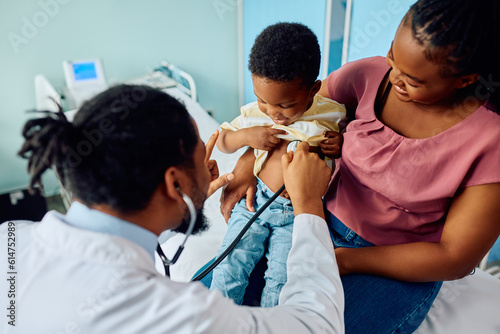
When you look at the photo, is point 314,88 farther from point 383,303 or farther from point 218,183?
point 383,303

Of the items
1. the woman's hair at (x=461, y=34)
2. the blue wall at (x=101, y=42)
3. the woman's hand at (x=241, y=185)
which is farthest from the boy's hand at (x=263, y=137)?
the blue wall at (x=101, y=42)

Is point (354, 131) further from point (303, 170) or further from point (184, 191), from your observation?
point (184, 191)

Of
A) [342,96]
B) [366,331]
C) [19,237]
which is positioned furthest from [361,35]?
[19,237]

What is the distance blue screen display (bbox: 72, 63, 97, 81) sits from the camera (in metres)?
2.53

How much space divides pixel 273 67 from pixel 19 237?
717 mm

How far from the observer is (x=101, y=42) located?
2762 mm

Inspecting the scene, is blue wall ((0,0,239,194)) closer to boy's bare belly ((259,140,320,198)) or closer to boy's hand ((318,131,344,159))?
boy's bare belly ((259,140,320,198))

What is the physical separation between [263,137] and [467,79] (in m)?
0.56

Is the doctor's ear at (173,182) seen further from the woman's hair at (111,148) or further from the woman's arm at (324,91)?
the woman's arm at (324,91)

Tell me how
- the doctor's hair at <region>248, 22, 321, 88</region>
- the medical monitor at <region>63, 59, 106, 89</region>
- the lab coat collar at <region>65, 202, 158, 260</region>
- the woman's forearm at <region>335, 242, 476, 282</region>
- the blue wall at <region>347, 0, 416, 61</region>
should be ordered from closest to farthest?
1. the lab coat collar at <region>65, 202, 158, 260</region>
2. the woman's forearm at <region>335, 242, 476, 282</region>
3. the doctor's hair at <region>248, 22, 321, 88</region>
4. the blue wall at <region>347, 0, 416, 61</region>
5. the medical monitor at <region>63, 59, 106, 89</region>

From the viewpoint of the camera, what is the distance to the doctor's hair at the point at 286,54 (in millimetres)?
965

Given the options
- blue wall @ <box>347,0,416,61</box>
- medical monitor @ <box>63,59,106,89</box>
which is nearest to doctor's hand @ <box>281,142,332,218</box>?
blue wall @ <box>347,0,416,61</box>

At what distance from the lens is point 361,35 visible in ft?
6.73

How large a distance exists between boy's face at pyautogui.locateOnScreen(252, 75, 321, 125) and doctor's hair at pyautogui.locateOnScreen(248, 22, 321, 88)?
0.6 inches
